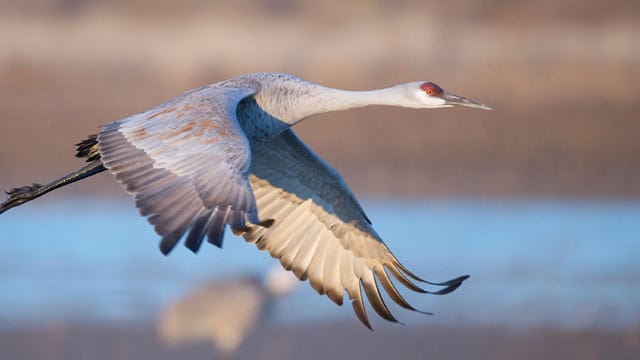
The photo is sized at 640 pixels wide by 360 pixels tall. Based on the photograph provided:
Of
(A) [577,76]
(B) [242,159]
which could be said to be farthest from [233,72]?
(B) [242,159]

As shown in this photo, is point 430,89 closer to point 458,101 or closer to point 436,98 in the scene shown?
point 436,98

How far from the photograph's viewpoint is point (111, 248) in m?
11.8

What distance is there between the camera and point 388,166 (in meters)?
15.6

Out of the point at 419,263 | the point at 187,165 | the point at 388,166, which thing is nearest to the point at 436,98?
the point at 187,165

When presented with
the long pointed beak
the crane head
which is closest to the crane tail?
the crane head

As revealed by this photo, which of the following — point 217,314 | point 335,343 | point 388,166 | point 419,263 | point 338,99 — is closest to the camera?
point 338,99

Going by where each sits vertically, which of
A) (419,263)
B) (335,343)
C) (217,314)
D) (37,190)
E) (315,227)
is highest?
(37,190)

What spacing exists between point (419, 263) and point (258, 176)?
382cm

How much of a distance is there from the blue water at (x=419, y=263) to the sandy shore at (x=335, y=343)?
0.17m

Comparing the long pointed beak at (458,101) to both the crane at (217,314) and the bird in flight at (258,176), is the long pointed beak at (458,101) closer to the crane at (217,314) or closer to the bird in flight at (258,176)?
the bird in flight at (258,176)

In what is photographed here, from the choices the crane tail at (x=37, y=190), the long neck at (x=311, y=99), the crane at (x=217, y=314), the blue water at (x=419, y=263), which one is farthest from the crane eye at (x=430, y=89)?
the blue water at (x=419, y=263)

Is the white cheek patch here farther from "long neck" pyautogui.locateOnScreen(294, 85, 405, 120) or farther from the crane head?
"long neck" pyautogui.locateOnScreen(294, 85, 405, 120)

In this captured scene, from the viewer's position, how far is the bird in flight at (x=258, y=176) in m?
6.00

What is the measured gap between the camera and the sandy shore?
938cm
